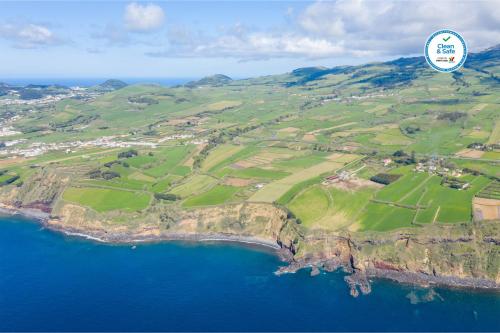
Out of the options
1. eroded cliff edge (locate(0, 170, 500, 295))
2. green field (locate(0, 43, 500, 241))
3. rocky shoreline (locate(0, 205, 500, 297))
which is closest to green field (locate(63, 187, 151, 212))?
green field (locate(0, 43, 500, 241))

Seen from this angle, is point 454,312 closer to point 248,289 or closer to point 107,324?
point 248,289

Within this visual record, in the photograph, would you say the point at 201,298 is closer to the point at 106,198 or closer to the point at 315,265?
the point at 315,265

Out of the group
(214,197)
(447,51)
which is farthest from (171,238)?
(447,51)

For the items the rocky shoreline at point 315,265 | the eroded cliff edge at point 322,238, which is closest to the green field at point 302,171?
the eroded cliff edge at point 322,238

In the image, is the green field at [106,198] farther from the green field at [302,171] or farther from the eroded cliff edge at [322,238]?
the eroded cliff edge at [322,238]

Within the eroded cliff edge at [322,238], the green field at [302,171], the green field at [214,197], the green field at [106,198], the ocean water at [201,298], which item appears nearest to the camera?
the ocean water at [201,298]

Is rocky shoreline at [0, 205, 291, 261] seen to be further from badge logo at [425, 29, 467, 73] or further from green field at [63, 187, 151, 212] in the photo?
badge logo at [425, 29, 467, 73]
